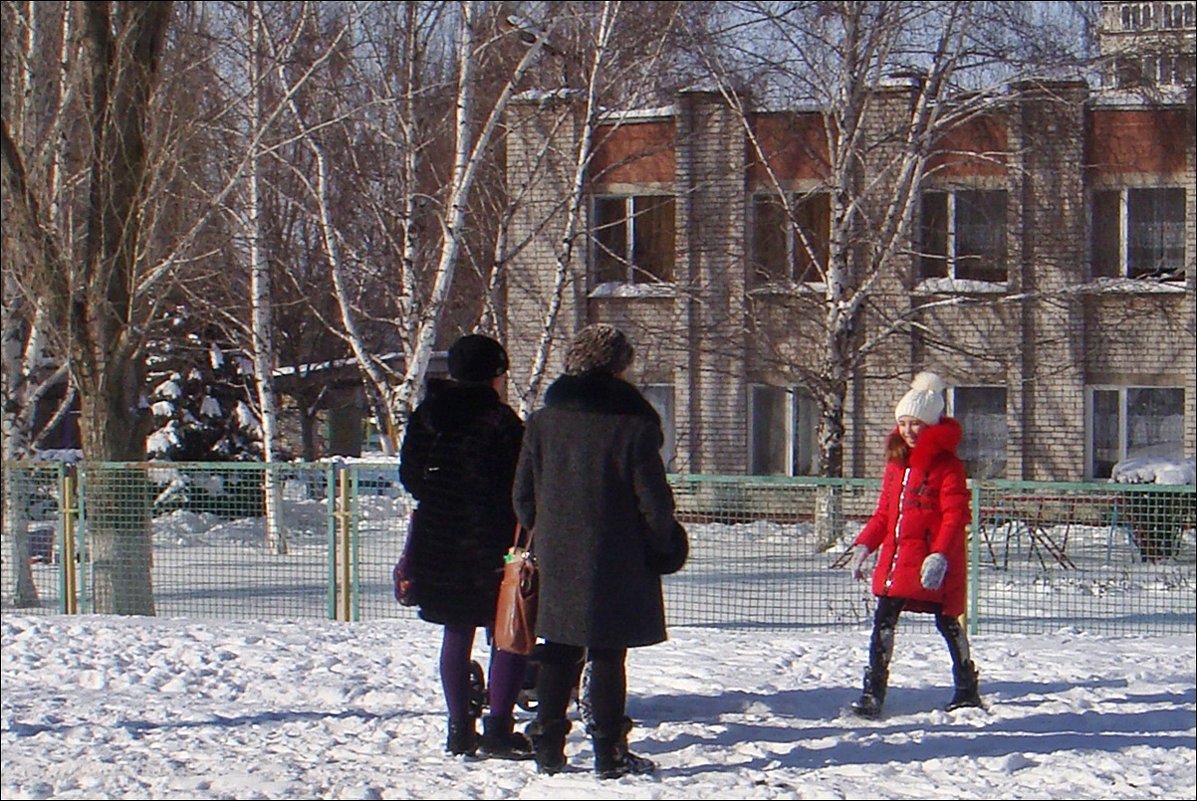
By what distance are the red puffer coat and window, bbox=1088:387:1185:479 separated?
48.5 ft

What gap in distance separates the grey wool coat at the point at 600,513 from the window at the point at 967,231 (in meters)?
15.5

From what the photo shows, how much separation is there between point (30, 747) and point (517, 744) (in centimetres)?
223

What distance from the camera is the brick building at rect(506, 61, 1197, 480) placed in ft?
67.4

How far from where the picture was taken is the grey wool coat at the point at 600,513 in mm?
5938

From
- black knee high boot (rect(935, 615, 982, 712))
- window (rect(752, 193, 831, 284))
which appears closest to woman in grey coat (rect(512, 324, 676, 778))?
black knee high boot (rect(935, 615, 982, 712))

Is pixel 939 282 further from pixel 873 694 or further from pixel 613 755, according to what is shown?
pixel 613 755

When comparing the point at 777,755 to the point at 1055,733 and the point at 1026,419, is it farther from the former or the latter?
the point at 1026,419

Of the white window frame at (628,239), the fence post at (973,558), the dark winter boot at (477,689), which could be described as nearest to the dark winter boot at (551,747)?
the dark winter boot at (477,689)

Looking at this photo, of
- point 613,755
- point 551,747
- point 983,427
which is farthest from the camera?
point 983,427

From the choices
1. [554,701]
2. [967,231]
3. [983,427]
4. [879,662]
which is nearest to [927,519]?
[879,662]

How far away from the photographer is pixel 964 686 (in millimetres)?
7496

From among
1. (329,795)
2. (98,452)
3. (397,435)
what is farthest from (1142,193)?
(329,795)

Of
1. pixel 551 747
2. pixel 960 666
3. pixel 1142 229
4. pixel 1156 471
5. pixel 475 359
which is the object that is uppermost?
pixel 1142 229

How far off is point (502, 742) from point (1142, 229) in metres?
16.6
